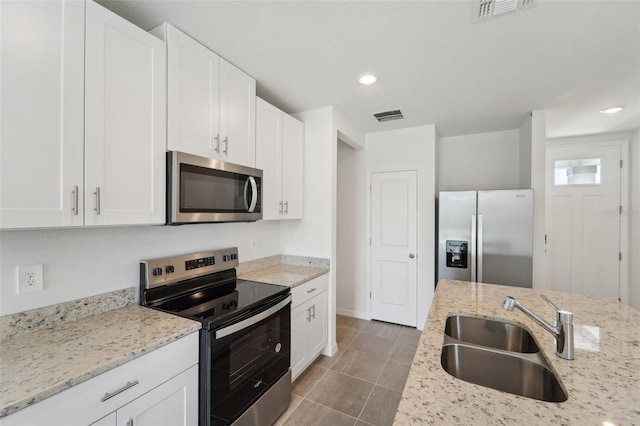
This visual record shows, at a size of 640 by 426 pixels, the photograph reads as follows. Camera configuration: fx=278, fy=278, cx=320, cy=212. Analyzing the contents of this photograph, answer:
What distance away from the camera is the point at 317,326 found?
2.56 m

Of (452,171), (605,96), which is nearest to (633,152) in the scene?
(605,96)

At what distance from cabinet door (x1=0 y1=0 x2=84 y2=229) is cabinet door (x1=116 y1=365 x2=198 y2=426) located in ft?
2.61

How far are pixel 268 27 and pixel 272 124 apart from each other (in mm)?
877

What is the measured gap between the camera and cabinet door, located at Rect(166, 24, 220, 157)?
5.18ft

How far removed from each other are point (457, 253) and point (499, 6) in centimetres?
228

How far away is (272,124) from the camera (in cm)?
245

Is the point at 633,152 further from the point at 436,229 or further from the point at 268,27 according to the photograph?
the point at 268,27

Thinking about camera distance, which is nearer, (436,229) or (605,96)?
(605,96)

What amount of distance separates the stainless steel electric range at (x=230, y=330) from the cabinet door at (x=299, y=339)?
0.17 metres

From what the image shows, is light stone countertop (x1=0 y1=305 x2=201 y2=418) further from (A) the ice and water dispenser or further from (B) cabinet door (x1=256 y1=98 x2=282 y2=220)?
(A) the ice and water dispenser

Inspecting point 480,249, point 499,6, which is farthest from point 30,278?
point 480,249

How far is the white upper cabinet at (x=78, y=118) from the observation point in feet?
3.36

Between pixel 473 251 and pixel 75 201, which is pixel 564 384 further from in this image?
pixel 473 251

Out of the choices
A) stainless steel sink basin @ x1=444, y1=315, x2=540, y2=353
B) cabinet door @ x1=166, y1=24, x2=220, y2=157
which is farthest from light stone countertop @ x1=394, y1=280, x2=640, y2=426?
cabinet door @ x1=166, y1=24, x2=220, y2=157
